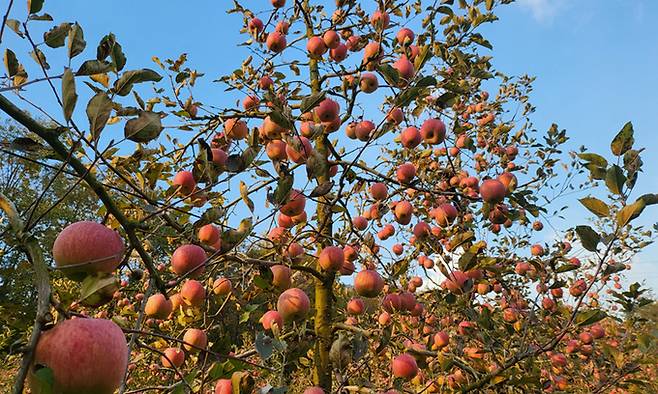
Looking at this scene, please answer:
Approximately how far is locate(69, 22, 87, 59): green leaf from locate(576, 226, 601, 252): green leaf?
1.45 m

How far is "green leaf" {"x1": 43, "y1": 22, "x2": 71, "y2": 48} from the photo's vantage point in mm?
1047

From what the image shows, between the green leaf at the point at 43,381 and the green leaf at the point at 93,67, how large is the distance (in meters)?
0.64

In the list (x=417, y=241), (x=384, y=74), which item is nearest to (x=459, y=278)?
(x=417, y=241)

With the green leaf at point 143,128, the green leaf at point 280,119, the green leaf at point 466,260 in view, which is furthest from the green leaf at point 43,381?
the green leaf at point 466,260

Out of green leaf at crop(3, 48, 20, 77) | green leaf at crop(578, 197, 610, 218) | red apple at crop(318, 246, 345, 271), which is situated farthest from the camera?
red apple at crop(318, 246, 345, 271)

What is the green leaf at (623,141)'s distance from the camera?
1.30 metres

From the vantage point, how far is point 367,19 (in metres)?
2.93

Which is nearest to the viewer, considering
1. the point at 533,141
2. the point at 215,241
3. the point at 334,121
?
the point at 215,241

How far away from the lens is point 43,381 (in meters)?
0.56

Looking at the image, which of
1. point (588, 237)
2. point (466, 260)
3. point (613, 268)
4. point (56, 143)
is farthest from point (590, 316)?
point (56, 143)

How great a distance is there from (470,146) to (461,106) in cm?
79

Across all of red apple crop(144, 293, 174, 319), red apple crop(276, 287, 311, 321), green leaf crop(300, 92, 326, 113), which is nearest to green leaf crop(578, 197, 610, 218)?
green leaf crop(300, 92, 326, 113)

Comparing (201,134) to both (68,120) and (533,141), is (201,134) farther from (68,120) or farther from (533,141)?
(533,141)

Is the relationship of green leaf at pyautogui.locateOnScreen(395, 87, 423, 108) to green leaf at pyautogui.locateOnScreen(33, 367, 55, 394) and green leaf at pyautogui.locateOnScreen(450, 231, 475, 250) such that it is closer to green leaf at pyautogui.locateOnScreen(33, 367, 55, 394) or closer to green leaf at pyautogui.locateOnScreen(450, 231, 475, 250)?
green leaf at pyautogui.locateOnScreen(450, 231, 475, 250)
